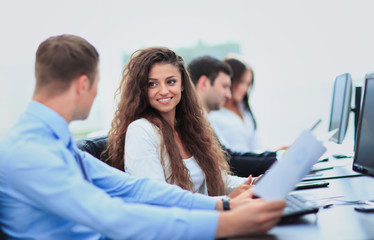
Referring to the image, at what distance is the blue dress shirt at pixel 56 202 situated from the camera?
0.82 metres

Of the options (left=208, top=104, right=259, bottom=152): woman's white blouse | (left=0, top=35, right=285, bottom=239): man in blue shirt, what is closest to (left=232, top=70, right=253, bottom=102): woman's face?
(left=208, top=104, right=259, bottom=152): woman's white blouse

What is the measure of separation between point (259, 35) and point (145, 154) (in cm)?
306

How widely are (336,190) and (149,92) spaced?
87cm

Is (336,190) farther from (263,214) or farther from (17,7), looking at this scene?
(17,7)

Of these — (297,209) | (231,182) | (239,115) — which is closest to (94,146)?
(231,182)

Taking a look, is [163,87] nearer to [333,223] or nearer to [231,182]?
[231,182]

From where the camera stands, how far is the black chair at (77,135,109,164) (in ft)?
5.33

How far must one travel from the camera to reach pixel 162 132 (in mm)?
1626

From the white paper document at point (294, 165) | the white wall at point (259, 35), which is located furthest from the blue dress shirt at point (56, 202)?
the white wall at point (259, 35)

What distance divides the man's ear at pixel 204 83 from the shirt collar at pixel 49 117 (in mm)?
1988

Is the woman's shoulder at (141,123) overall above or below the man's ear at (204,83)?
below

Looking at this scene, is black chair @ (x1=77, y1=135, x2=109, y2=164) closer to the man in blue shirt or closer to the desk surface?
the man in blue shirt

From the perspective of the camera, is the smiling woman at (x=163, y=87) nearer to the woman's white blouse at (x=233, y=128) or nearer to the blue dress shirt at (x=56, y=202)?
the blue dress shirt at (x=56, y=202)

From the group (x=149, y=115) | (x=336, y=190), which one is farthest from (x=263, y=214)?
(x=149, y=115)
